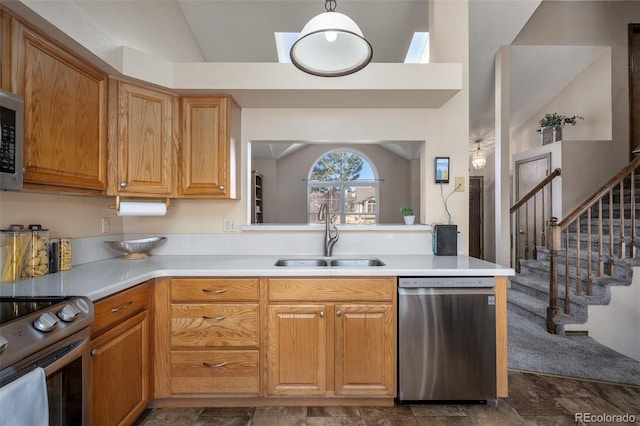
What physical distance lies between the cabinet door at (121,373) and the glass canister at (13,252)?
61 cm

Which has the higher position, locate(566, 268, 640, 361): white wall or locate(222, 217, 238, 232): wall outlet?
locate(222, 217, 238, 232): wall outlet

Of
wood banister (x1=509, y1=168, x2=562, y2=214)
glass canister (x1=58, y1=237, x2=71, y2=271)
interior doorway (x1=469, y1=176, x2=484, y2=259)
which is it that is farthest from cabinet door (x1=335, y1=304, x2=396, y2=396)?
interior doorway (x1=469, y1=176, x2=484, y2=259)

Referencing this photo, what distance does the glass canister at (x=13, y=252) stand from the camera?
5.06 ft

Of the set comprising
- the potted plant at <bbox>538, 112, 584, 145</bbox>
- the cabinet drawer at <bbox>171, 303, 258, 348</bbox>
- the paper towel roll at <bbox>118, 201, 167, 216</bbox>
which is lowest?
the cabinet drawer at <bbox>171, 303, 258, 348</bbox>

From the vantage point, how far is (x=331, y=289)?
1.84 meters

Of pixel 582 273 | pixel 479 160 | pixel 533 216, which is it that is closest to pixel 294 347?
pixel 582 273

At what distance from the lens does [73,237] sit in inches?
78.1

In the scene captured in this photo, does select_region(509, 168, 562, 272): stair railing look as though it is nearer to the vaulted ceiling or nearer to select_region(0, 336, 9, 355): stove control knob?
the vaulted ceiling

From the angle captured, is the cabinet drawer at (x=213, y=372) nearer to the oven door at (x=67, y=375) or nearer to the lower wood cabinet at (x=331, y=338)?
the lower wood cabinet at (x=331, y=338)

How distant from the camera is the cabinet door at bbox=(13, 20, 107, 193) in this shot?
1449 millimetres

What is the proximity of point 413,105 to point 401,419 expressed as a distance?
215cm

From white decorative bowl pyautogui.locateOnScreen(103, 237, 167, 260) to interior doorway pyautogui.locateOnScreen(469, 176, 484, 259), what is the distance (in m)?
6.28

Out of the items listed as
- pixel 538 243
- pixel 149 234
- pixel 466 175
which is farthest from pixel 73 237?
pixel 538 243

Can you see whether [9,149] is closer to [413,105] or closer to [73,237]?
[73,237]
